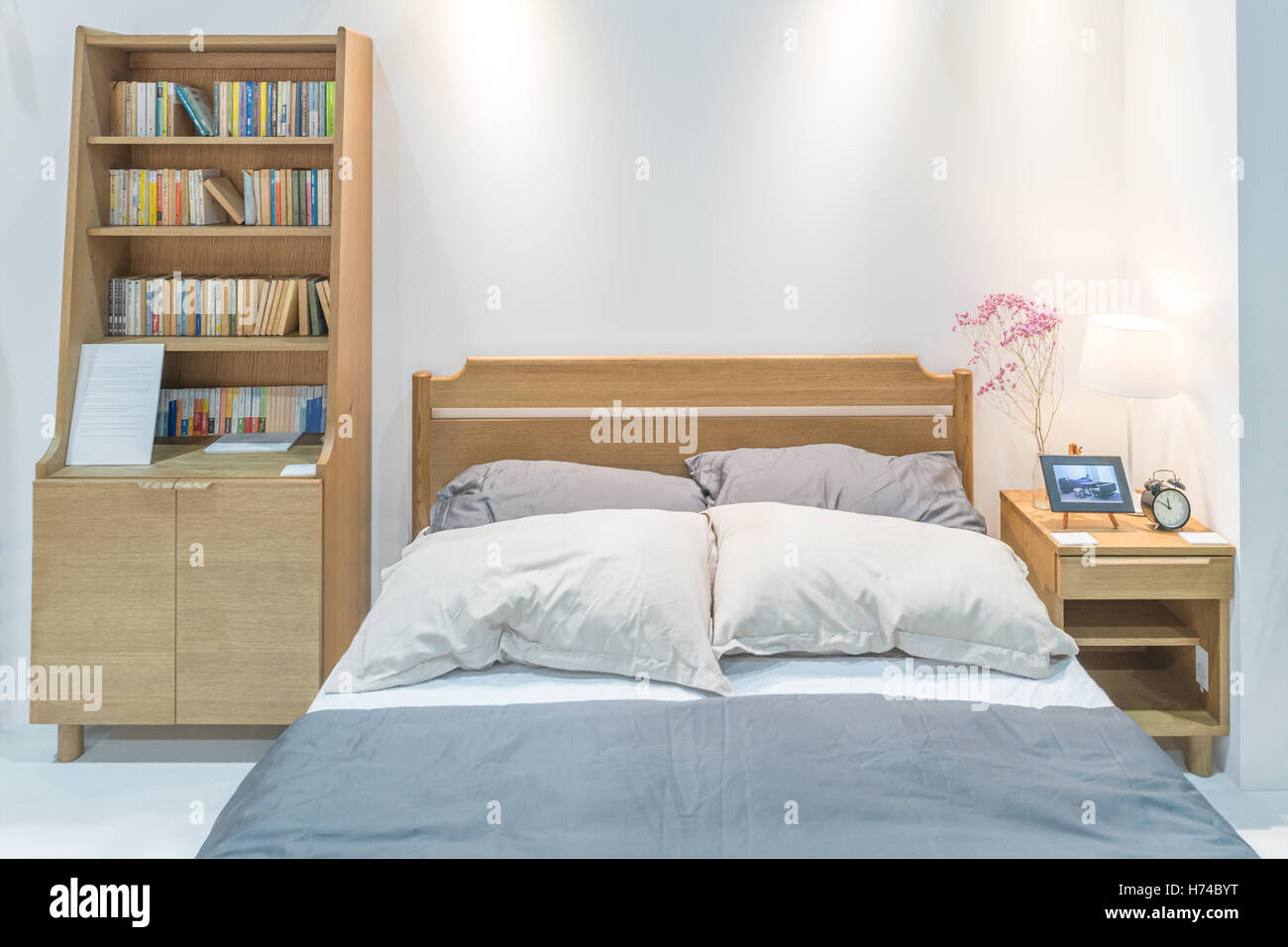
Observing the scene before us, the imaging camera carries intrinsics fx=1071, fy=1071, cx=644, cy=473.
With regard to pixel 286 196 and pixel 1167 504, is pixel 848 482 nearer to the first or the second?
pixel 1167 504

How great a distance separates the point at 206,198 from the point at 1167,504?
8.70 ft

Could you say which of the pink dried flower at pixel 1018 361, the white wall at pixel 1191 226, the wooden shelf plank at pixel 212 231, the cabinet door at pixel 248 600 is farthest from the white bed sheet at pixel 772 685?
the wooden shelf plank at pixel 212 231

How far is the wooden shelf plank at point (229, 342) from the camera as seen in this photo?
9.22 feet

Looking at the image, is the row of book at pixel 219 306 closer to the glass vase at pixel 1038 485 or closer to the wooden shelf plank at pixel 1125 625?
the glass vase at pixel 1038 485

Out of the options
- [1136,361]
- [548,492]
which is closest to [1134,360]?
[1136,361]

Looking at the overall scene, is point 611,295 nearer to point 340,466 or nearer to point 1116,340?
point 340,466

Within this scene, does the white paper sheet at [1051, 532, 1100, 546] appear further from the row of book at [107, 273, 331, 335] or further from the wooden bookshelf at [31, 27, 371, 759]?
the row of book at [107, 273, 331, 335]

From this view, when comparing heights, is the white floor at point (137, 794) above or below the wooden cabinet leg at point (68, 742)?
below

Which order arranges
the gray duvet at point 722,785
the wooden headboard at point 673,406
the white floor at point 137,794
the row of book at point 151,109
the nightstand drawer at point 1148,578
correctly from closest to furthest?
the gray duvet at point 722,785 < the white floor at point 137,794 < the nightstand drawer at point 1148,578 < the row of book at point 151,109 < the wooden headboard at point 673,406

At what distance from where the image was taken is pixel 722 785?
5.71 ft

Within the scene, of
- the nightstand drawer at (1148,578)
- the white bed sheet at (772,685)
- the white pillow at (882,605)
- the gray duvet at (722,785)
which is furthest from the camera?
the nightstand drawer at (1148,578)

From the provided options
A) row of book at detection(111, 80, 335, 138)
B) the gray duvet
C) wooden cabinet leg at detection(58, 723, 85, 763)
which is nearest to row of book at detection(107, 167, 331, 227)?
row of book at detection(111, 80, 335, 138)

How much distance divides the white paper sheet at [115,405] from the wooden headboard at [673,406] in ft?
2.27
